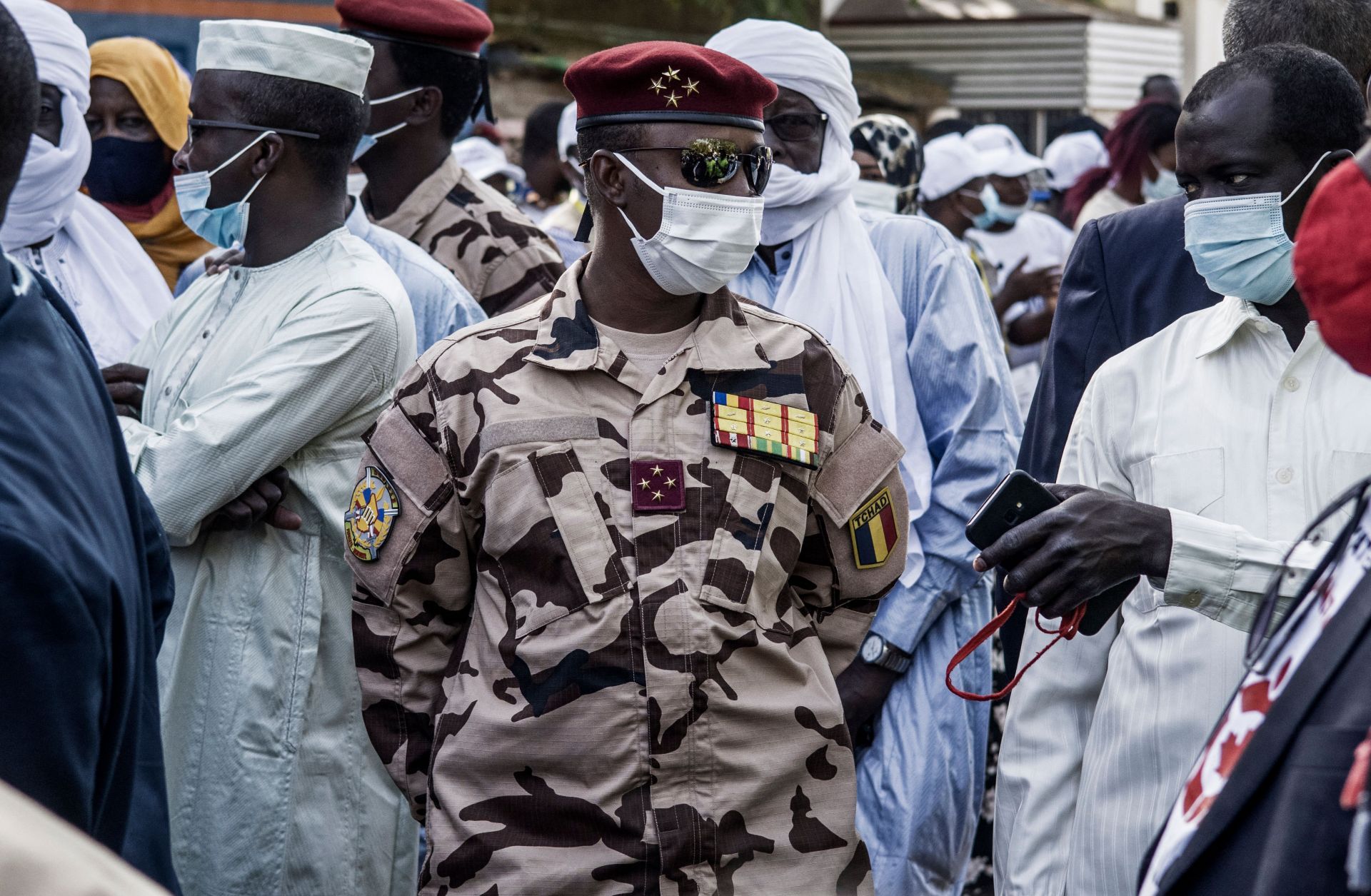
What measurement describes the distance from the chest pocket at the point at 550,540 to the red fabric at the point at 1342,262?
140 centimetres

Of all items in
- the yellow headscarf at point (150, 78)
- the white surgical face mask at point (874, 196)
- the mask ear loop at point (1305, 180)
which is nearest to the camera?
the mask ear loop at point (1305, 180)

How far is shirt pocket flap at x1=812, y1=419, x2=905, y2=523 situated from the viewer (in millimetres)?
2980

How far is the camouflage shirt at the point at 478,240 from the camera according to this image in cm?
483

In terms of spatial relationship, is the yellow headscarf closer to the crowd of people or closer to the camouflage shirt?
the crowd of people

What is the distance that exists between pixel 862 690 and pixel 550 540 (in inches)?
53.1

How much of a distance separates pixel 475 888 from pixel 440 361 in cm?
89

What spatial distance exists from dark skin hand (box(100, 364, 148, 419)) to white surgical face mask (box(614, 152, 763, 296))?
4.54ft

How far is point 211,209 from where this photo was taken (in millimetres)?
3812

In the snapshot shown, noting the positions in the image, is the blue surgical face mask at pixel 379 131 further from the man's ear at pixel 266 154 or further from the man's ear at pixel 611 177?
the man's ear at pixel 611 177

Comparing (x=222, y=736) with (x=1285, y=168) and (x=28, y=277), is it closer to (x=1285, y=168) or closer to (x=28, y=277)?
(x=28, y=277)

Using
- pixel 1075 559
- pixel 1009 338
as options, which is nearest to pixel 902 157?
pixel 1009 338

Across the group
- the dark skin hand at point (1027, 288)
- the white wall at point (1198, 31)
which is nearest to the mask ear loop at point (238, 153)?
the dark skin hand at point (1027, 288)

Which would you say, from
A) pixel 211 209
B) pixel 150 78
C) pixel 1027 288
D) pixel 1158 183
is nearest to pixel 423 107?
pixel 150 78

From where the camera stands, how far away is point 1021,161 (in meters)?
9.95
